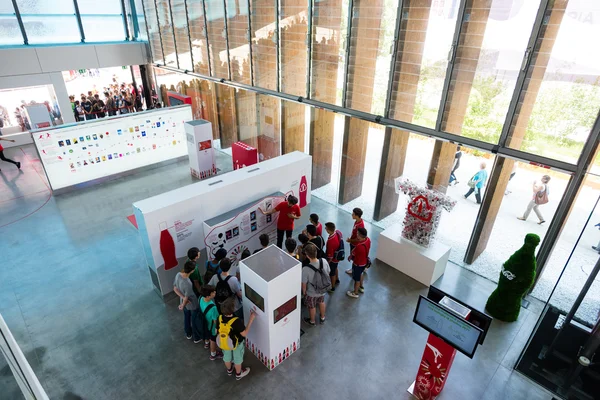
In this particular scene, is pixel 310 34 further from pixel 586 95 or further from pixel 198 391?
pixel 198 391

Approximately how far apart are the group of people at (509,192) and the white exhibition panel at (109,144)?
7.84 meters

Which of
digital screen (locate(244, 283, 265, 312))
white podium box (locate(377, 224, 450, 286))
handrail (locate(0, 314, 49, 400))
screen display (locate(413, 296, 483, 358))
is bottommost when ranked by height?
white podium box (locate(377, 224, 450, 286))

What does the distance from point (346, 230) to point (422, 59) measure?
3740mm

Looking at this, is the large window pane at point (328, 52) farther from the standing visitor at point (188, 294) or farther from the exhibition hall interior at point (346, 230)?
the standing visitor at point (188, 294)

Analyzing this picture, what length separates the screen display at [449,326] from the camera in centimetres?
348

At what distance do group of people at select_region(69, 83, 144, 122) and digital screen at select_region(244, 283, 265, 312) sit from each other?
13499 mm

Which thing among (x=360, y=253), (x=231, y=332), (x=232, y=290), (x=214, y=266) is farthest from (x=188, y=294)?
(x=360, y=253)

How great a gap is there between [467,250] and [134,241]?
667 cm

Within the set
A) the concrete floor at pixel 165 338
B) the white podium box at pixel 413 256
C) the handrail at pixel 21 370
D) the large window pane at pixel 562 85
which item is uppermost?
the large window pane at pixel 562 85

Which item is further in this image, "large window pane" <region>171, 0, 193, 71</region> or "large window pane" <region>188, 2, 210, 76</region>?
"large window pane" <region>171, 0, 193, 71</region>

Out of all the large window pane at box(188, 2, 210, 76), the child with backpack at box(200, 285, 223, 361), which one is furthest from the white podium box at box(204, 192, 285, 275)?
the large window pane at box(188, 2, 210, 76)

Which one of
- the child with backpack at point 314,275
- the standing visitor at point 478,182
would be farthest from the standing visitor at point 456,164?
the child with backpack at point 314,275

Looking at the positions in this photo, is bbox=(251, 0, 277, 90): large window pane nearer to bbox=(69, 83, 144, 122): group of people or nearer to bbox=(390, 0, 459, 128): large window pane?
bbox=(390, 0, 459, 128): large window pane

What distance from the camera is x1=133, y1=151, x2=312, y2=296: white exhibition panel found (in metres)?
5.48
